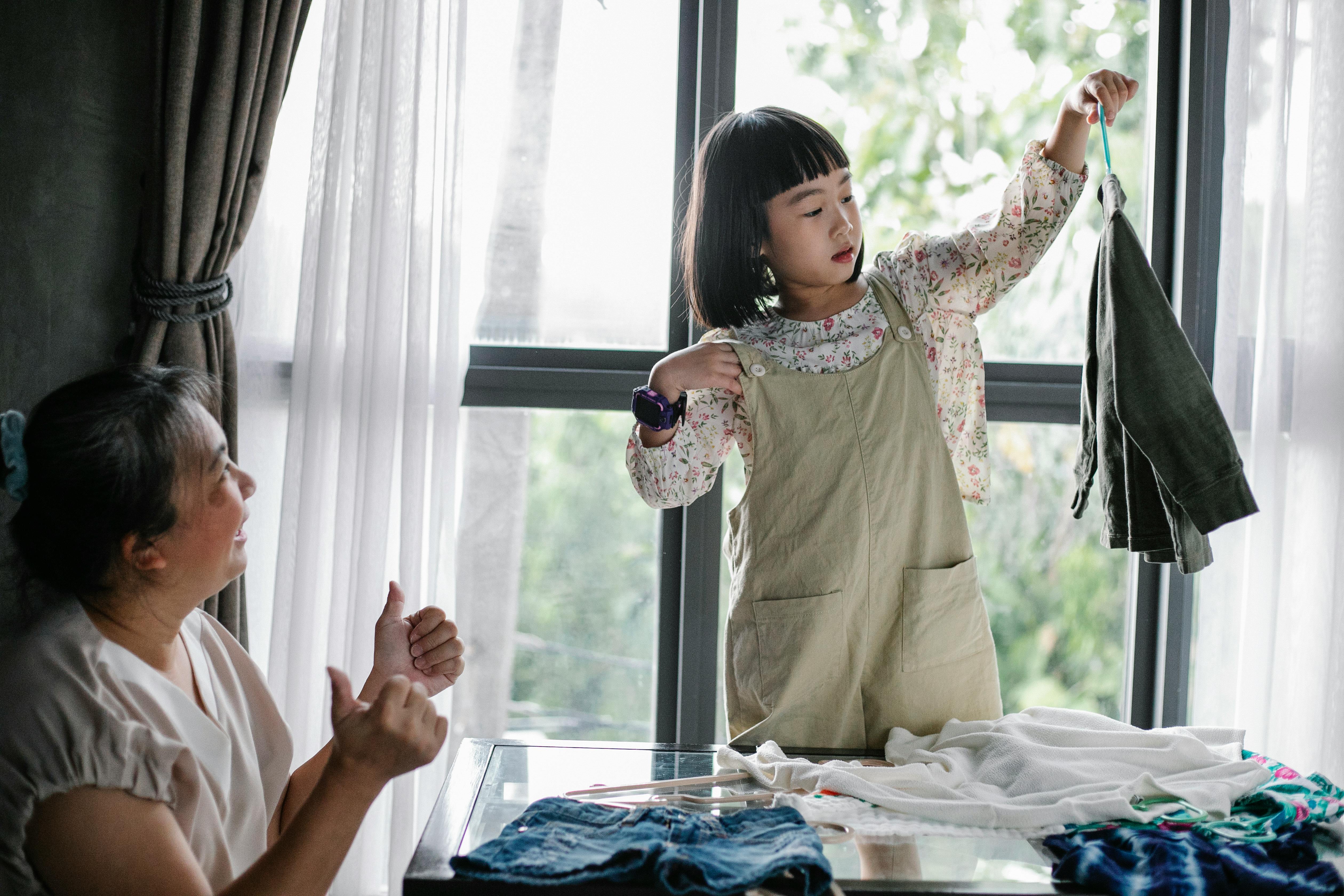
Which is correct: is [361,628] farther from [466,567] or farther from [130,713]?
[130,713]

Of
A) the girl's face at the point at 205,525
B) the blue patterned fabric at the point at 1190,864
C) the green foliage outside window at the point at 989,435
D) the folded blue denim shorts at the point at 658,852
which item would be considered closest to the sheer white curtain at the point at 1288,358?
the green foliage outside window at the point at 989,435

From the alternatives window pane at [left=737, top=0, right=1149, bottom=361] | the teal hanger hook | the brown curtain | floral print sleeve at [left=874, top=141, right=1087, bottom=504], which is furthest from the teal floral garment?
the brown curtain

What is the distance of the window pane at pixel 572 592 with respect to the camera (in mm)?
2061

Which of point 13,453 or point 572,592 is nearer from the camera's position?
point 13,453

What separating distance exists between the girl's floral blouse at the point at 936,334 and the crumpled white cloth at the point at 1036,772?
0.41 m

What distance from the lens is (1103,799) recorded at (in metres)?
1.13

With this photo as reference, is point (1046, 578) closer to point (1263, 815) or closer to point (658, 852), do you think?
point (1263, 815)

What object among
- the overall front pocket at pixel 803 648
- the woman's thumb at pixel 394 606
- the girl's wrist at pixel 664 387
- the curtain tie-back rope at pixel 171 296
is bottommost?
the overall front pocket at pixel 803 648

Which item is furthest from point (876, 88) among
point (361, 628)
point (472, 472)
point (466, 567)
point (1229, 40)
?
point (361, 628)

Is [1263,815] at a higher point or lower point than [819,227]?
lower

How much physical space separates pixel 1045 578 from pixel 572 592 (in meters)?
0.94

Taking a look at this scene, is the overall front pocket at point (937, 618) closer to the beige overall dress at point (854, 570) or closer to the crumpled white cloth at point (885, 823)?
the beige overall dress at point (854, 570)

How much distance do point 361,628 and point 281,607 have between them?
15 centimetres

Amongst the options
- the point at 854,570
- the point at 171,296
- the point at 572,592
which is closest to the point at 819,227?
the point at 854,570
